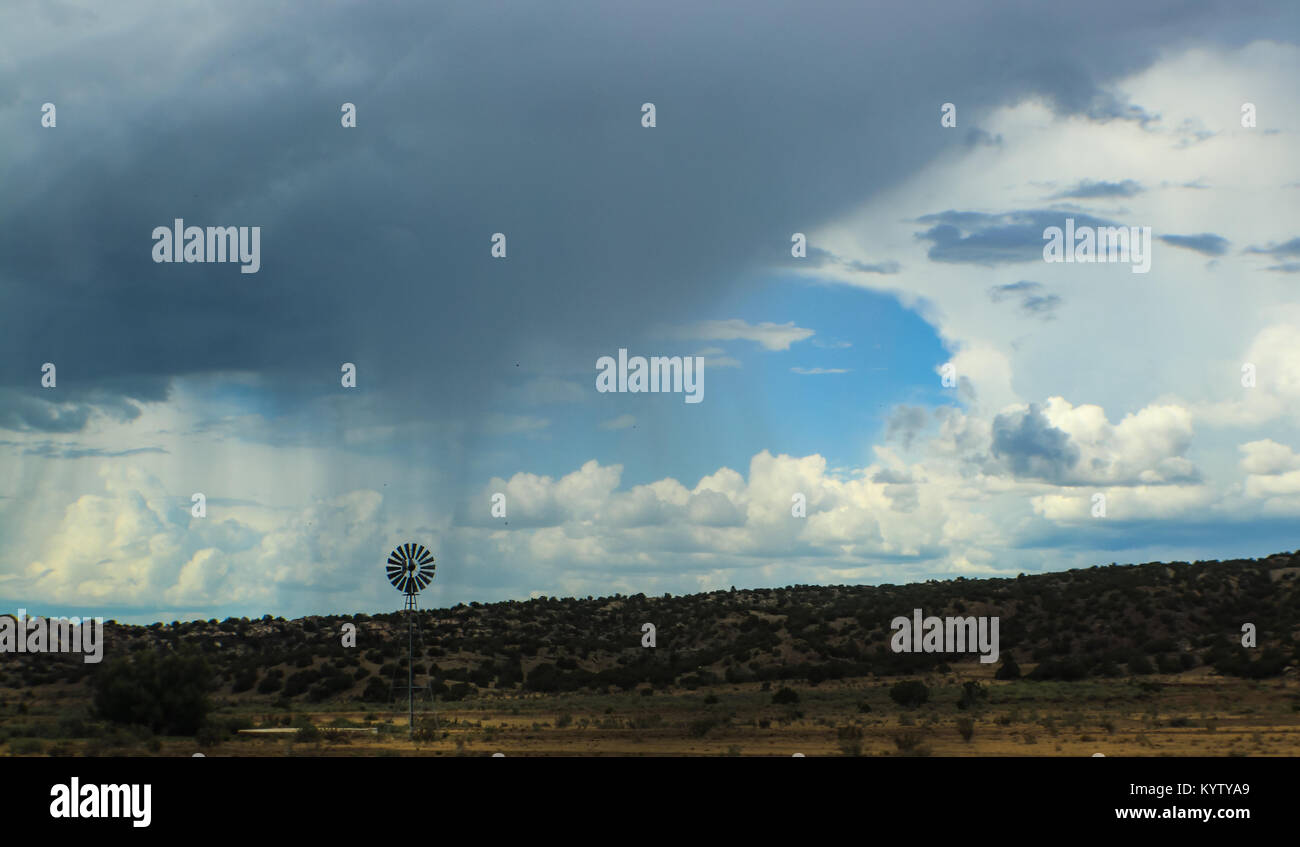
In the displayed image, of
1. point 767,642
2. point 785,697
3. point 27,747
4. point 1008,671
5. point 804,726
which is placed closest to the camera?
point 27,747

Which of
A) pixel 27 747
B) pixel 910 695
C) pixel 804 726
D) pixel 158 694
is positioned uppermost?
pixel 158 694

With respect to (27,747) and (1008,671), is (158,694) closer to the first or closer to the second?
(27,747)

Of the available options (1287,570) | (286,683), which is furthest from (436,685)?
(1287,570)

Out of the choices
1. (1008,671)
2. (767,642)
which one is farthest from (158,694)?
(767,642)

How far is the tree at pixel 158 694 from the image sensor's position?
4731 centimetres

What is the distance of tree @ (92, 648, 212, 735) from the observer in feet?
155

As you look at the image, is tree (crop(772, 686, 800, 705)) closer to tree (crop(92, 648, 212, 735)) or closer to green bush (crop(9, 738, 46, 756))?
tree (crop(92, 648, 212, 735))

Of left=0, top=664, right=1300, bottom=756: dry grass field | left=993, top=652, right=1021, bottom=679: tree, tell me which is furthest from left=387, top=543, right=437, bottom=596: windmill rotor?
left=993, top=652, right=1021, bottom=679: tree

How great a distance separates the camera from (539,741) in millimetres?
43344

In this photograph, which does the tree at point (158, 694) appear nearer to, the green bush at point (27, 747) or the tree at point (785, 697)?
the green bush at point (27, 747)

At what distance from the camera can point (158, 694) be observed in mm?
47938

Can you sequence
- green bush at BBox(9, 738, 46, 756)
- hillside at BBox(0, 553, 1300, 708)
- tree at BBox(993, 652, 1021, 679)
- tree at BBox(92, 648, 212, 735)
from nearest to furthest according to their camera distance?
green bush at BBox(9, 738, 46, 756)
tree at BBox(92, 648, 212, 735)
tree at BBox(993, 652, 1021, 679)
hillside at BBox(0, 553, 1300, 708)
